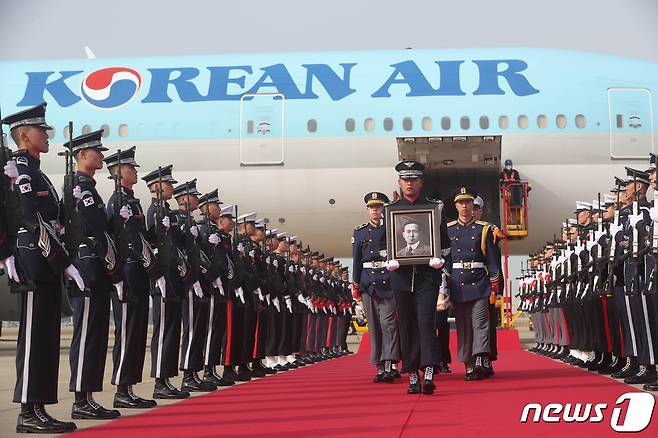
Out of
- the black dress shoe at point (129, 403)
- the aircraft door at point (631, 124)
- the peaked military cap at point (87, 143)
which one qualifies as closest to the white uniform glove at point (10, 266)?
the peaked military cap at point (87, 143)

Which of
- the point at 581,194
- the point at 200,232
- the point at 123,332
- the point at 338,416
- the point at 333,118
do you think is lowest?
the point at 338,416

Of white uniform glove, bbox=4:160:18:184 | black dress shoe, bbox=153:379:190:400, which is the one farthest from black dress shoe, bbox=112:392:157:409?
white uniform glove, bbox=4:160:18:184

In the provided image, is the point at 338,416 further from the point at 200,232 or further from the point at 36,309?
the point at 200,232

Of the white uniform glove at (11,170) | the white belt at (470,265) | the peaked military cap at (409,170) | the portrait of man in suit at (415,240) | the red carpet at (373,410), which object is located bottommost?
the red carpet at (373,410)

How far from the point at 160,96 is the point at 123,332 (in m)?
13.3

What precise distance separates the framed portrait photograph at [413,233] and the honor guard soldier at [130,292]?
1.82m

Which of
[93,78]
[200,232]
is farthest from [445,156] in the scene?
[200,232]

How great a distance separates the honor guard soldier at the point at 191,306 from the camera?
374 inches

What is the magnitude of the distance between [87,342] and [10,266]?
3.99 ft

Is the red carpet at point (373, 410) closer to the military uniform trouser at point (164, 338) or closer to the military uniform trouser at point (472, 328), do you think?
the military uniform trouser at point (472, 328)

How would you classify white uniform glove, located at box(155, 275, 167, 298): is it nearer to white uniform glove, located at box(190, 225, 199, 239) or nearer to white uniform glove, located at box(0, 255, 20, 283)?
white uniform glove, located at box(190, 225, 199, 239)

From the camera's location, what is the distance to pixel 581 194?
2053 cm

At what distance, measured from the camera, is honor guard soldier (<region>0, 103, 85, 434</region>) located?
6.52 metres

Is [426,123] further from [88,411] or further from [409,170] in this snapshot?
[88,411]
